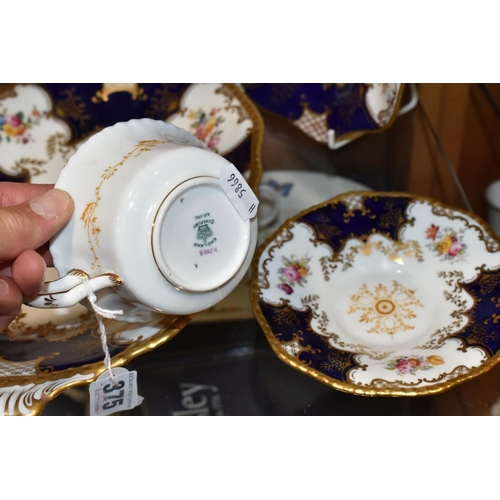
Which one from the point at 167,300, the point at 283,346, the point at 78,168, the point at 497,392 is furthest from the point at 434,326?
the point at 78,168

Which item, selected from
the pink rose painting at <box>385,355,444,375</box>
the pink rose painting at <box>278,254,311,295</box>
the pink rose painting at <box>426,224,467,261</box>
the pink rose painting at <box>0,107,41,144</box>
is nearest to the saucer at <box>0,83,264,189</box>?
the pink rose painting at <box>0,107,41,144</box>

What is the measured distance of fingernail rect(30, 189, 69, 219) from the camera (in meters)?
0.57

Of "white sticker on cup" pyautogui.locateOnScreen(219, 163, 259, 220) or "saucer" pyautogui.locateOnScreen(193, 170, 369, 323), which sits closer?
"white sticker on cup" pyautogui.locateOnScreen(219, 163, 259, 220)

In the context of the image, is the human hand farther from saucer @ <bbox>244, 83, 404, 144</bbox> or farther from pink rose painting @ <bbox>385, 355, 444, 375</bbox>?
saucer @ <bbox>244, 83, 404, 144</bbox>

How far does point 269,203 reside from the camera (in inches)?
39.1

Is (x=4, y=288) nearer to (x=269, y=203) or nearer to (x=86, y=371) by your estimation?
(x=86, y=371)

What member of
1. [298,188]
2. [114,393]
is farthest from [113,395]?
[298,188]

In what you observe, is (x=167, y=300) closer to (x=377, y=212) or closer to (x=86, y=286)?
(x=86, y=286)

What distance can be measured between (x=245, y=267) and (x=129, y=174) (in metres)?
0.18

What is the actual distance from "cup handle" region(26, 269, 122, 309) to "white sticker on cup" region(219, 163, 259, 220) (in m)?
0.15

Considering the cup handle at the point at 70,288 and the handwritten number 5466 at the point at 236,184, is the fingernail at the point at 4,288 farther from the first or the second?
the handwritten number 5466 at the point at 236,184

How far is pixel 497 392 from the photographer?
71cm

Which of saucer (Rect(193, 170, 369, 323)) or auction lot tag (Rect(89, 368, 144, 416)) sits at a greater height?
saucer (Rect(193, 170, 369, 323))

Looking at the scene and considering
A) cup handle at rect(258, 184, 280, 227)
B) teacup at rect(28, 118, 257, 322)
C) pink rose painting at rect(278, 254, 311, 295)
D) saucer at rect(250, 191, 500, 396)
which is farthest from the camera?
cup handle at rect(258, 184, 280, 227)
